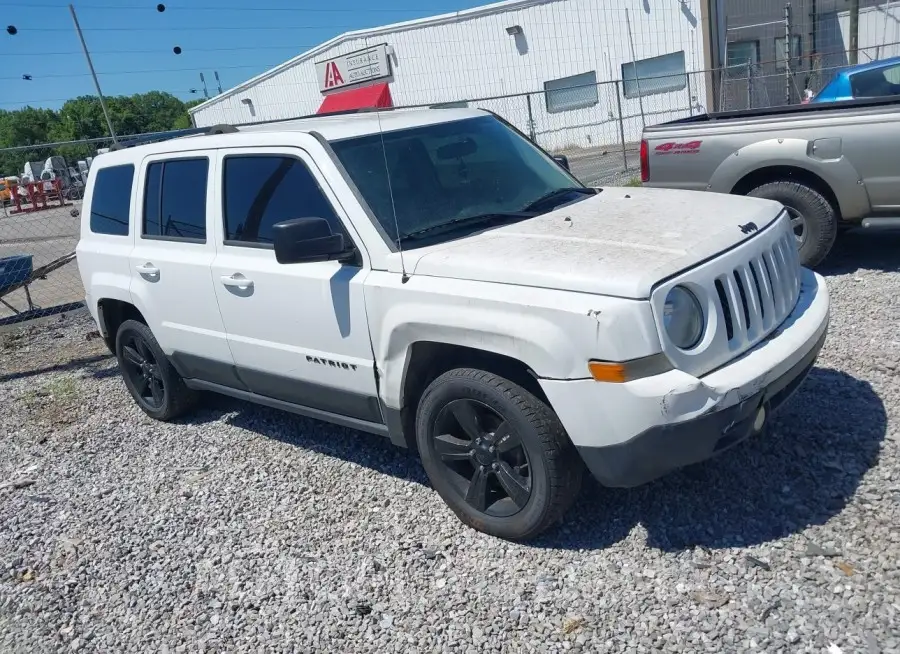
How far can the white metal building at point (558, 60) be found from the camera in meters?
24.4

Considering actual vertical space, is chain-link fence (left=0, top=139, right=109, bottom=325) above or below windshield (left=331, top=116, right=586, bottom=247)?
below

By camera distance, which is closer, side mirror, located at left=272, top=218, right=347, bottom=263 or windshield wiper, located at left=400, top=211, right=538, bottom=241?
side mirror, located at left=272, top=218, right=347, bottom=263

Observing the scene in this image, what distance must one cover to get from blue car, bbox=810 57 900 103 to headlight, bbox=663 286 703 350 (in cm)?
870

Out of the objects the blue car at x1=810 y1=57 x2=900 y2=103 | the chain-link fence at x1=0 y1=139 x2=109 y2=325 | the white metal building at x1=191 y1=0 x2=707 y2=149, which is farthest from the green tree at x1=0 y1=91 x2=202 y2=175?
the blue car at x1=810 y1=57 x2=900 y2=103

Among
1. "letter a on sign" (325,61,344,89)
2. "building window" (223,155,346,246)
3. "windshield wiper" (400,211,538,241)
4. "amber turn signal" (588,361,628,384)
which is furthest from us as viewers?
"letter a on sign" (325,61,344,89)

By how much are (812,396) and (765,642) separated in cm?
206

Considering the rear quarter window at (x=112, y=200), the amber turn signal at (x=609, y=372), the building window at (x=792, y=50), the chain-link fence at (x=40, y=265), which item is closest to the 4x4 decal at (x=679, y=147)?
the rear quarter window at (x=112, y=200)

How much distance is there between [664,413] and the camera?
2982 mm

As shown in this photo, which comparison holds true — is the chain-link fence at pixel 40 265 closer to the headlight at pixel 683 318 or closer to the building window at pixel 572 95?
the headlight at pixel 683 318

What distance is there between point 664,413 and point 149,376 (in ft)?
13.5

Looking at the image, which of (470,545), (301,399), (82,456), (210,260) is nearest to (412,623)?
(470,545)

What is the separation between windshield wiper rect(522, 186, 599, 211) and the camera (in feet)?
14.0

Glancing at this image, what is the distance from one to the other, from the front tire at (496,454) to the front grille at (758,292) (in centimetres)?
85

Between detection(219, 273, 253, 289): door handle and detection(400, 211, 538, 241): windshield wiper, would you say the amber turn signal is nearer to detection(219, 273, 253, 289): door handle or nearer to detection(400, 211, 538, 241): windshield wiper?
detection(400, 211, 538, 241): windshield wiper
